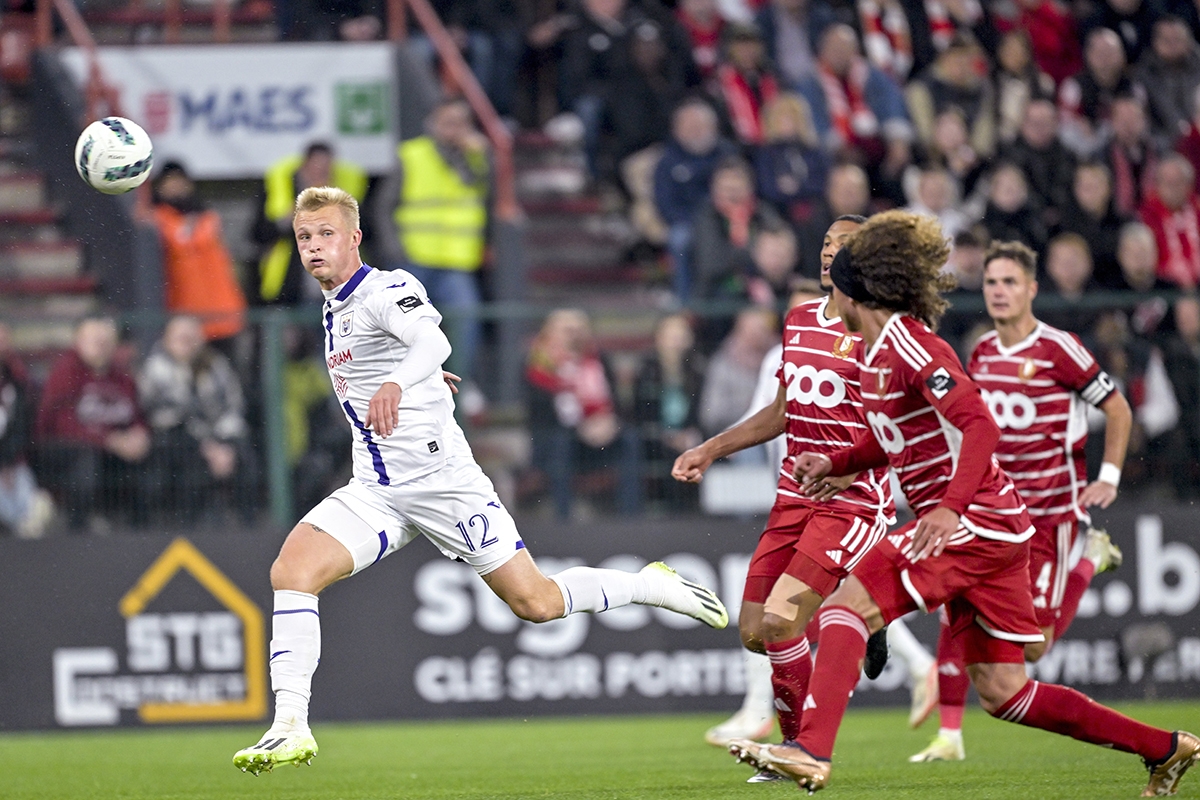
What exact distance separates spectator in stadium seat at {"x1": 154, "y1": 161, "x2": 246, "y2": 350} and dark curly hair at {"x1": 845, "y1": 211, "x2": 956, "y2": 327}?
8.50 m

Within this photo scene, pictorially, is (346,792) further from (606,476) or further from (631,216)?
(631,216)

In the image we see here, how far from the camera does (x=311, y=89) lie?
52.4ft

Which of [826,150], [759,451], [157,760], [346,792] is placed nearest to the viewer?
[346,792]

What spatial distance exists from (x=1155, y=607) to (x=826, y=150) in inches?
197

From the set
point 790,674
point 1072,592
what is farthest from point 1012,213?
point 790,674

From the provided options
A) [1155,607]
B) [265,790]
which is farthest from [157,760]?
[1155,607]

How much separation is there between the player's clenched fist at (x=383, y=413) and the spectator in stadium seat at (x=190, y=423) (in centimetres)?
528

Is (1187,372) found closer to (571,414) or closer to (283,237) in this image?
(571,414)

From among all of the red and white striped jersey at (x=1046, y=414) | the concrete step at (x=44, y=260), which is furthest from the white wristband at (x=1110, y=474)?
the concrete step at (x=44, y=260)

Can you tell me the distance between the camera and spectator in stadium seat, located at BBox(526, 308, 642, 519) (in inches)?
472

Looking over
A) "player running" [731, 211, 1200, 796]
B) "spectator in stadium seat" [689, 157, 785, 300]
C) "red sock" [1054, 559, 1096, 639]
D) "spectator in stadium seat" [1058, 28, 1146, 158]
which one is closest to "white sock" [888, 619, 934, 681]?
"red sock" [1054, 559, 1096, 639]

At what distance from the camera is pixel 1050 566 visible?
9.27 m

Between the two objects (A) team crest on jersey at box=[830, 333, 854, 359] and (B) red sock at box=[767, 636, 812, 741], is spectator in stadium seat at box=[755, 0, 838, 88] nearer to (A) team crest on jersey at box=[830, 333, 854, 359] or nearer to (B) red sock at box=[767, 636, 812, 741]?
(A) team crest on jersey at box=[830, 333, 854, 359]

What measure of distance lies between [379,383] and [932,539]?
2653 millimetres
